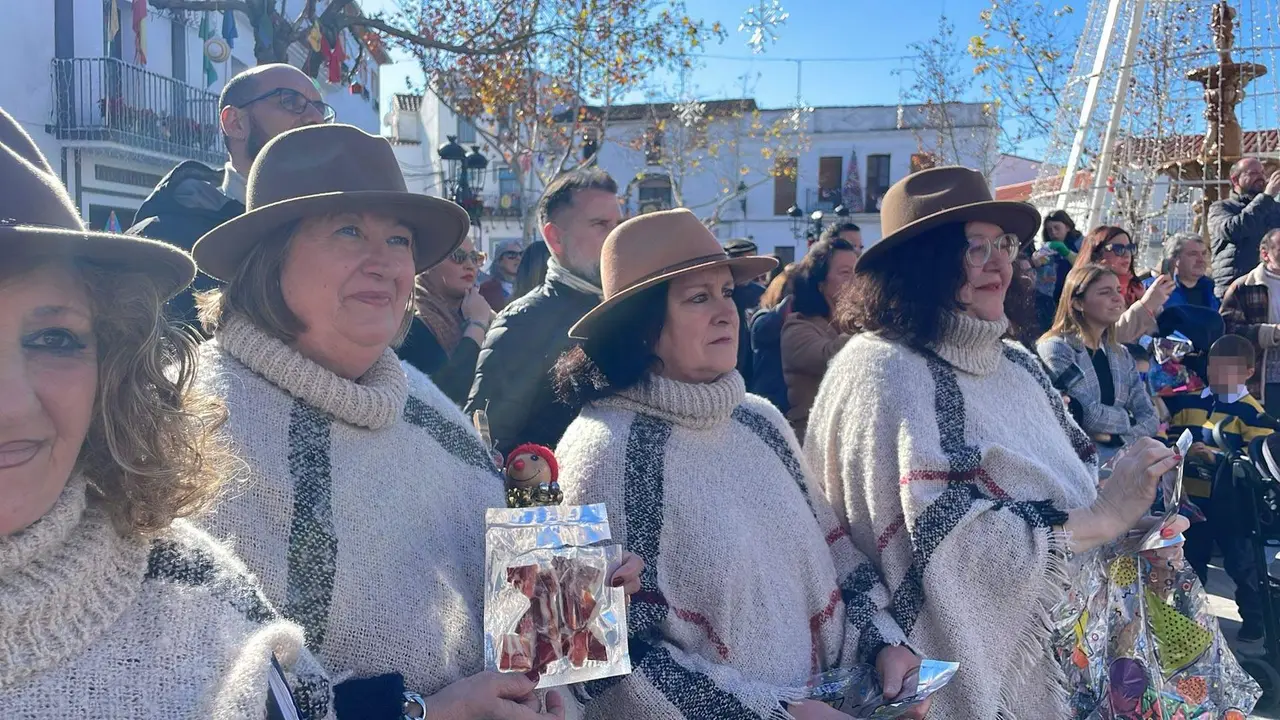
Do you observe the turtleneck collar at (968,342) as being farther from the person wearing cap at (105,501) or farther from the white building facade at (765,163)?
the white building facade at (765,163)

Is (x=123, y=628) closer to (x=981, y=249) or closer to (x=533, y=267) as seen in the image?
(x=981, y=249)

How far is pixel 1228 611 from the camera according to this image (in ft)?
17.5

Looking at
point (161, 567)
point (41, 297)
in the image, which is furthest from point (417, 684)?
point (41, 297)

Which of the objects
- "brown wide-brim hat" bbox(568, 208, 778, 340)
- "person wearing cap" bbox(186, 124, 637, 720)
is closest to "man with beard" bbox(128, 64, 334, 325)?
"person wearing cap" bbox(186, 124, 637, 720)

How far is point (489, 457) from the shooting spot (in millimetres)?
2379

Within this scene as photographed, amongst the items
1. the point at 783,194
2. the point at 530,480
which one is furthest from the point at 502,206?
the point at 530,480

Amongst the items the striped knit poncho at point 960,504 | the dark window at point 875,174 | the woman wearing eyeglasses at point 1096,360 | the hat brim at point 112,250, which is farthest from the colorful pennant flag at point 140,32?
the dark window at point 875,174

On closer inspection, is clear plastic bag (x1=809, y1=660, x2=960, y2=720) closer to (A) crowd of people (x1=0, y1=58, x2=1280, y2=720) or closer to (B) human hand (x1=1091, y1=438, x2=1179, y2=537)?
(A) crowd of people (x1=0, y1=58, x2=1280, y2=720)

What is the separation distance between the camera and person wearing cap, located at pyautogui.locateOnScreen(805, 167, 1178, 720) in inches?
102

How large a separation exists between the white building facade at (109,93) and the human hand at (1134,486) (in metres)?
9.27

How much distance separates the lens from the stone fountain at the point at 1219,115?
1165 centimetres

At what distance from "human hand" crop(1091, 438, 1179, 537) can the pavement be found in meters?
2.30

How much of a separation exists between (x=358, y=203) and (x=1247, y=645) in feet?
16.6

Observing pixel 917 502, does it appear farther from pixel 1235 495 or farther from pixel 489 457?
pixel 1235 495
